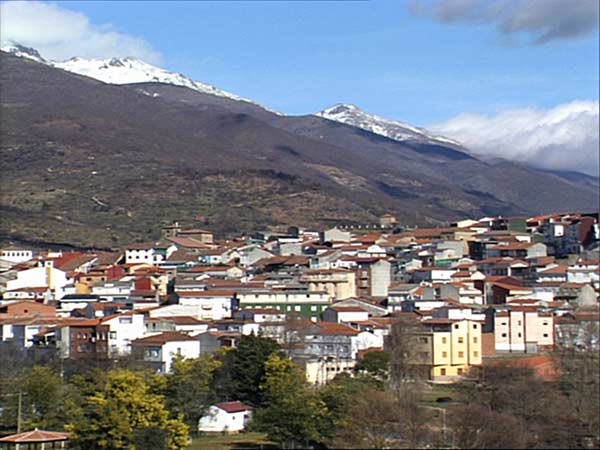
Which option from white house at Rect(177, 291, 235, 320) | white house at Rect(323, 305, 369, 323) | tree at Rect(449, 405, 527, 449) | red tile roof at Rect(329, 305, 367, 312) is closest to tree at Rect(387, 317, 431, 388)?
white house at Rect(323, 305, 369, 323)

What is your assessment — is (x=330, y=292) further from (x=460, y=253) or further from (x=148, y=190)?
(x=148, y=190)

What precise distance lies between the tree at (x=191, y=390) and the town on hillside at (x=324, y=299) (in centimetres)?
43

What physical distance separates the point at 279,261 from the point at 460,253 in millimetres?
8428

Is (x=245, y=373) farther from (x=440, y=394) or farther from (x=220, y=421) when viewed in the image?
(x=440, y=394)

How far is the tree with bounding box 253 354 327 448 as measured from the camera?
85.6ft

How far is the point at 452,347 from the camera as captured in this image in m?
35.0

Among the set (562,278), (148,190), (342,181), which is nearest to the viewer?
(562,278)

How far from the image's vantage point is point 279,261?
5356cm

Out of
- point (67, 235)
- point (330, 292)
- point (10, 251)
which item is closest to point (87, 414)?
point (330, 292)

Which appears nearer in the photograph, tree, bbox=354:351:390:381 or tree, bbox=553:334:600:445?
tree, bbox=553:334:600:445

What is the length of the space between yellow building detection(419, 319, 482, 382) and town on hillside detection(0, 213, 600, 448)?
4 cm

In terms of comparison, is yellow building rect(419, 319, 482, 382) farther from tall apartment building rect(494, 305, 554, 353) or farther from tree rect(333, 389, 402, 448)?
tree rect(333, 389, 402, 448)

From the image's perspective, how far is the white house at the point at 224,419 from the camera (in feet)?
98.8

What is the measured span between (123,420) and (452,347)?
1143 cm
